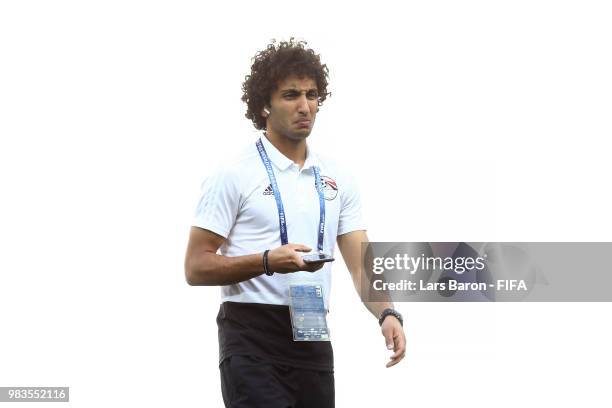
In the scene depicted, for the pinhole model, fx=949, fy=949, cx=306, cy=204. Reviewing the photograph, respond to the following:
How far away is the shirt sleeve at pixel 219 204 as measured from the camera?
4449 mm

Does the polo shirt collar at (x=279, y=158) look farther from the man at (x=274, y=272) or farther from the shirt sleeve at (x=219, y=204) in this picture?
the shirt sleeve at (x=219, y=204)

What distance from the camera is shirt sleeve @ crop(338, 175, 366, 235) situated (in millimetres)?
4879

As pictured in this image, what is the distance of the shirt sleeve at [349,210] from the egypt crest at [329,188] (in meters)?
0.06

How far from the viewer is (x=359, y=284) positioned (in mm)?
4848

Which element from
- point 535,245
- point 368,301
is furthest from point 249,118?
point 535,245

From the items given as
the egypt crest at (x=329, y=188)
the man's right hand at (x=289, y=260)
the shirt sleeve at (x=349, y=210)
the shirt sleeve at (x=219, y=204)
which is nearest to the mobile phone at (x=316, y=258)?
the man's right hand at (x=289, y=260)

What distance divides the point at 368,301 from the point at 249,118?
1177 mm

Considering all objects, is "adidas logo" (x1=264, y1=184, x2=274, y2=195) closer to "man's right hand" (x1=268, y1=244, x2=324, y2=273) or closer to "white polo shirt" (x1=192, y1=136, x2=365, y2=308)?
"white polo shirt" (x1=192, y1=136, x2=365, y2=308)

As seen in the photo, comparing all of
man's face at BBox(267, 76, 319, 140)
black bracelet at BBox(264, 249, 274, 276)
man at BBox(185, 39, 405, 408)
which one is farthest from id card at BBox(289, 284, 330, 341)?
man's face at BBox(267, 76, 319, 140)

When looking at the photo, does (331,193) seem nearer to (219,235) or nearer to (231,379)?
(219,235)

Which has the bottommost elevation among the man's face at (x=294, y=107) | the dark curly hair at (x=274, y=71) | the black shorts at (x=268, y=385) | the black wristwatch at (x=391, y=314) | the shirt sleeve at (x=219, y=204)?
the black shorts at (x=268, y=385)

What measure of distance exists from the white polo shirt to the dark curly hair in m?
0.41

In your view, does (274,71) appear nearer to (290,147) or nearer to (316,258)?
(290,147)

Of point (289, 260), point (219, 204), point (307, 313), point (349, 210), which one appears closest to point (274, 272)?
point (289, 260)
